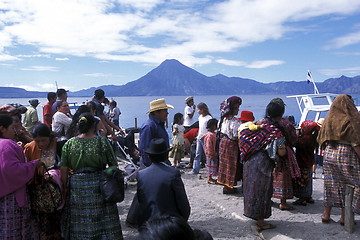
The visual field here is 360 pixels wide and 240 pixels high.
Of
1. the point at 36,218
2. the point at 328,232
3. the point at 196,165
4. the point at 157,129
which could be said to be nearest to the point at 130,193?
the point at 196,165

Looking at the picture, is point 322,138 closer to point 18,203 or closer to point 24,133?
point 18,203

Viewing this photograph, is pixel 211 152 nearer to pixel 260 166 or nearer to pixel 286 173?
pixel 286 173

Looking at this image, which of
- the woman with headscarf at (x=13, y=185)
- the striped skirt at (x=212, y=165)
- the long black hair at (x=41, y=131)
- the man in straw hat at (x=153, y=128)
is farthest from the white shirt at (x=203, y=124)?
the woman with headscarf at (x=13, y=185)

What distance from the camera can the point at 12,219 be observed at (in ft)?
9.96

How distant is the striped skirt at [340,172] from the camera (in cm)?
403

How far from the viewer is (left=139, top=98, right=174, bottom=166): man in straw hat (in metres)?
4.10

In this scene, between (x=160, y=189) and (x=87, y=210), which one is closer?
(x=160, y=189)

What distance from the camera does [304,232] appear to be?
4234mm

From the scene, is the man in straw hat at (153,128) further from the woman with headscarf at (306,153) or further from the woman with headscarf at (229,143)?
the woman with headscarf at (306,153)

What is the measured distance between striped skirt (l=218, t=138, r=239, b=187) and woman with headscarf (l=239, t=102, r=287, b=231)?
1.52 metres

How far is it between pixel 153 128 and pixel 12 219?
187cm

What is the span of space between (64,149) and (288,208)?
3.60 meters

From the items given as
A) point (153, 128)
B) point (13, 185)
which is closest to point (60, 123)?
point (153, 128)

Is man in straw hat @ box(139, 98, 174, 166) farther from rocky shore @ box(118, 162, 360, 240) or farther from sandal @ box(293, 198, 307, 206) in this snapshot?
sandal @ box(293, 198, 307, 206)
